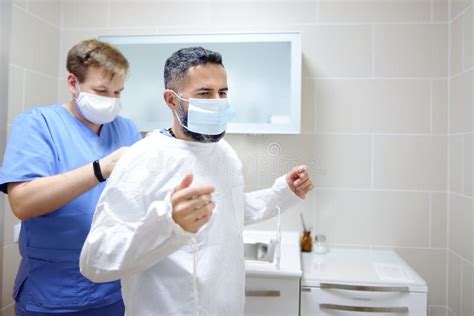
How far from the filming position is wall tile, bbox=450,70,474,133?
1559 mm

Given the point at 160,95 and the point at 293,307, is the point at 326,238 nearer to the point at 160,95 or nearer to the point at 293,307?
the point at 293,307

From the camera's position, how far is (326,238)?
185 centimetres

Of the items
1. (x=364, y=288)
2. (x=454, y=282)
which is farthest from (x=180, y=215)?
(x=454, y=282)

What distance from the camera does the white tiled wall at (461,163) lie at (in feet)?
5.12

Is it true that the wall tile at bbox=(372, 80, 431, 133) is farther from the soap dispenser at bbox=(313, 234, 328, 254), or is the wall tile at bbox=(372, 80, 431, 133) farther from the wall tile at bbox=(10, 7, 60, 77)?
the wall tile at bbox=(10, 7, 60, 77)

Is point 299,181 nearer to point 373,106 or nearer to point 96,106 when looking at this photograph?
point 96,106

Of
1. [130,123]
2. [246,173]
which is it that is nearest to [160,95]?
[130,123]

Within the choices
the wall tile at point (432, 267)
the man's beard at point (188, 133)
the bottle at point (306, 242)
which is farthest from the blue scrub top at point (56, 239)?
the wall tile at point (432, 267)

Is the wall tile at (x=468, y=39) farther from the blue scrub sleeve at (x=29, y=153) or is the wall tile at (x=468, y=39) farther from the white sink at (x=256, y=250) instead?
the blue scrub sleeve at (x=29, y=153)

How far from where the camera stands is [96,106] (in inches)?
46.0

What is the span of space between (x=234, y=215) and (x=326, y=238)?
3.31ft

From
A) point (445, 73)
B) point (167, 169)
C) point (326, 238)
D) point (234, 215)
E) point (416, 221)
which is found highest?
point (445, 73)

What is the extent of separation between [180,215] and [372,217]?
4.77 feet

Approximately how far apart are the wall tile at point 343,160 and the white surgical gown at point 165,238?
2.89 ft
